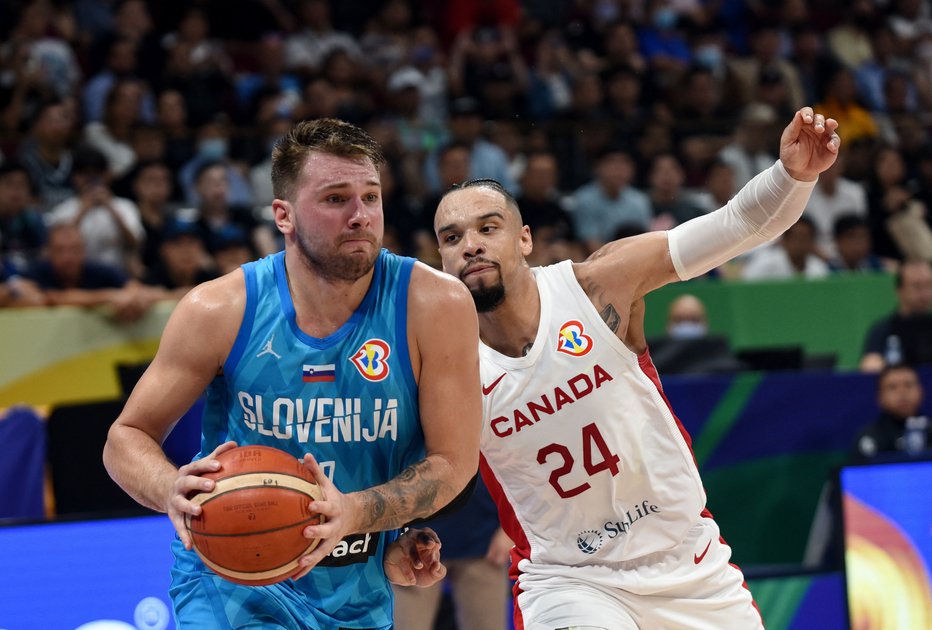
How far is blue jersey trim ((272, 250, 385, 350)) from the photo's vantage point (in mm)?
3736

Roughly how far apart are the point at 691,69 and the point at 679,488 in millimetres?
10136

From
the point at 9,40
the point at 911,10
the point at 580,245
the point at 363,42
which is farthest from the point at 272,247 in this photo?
the point at 911,10

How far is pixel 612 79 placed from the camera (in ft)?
44.1

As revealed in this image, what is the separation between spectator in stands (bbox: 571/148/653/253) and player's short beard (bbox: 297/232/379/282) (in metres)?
7.85

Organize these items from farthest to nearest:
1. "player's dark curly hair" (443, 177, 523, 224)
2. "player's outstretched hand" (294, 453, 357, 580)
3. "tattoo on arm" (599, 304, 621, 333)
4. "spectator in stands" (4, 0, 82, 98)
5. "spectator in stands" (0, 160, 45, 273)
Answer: "spectator in stands" (4, 0, 82, 98), "spectator in stands" (0, 160, 45, 273), "player's dark curly hair" (443, 177, 523, 224), "tattoo on arm" (599, 304, 621, 333), "player's outstretched hand" (294, 453, 357, 580)

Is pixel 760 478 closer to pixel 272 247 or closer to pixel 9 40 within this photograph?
pixel 272 247

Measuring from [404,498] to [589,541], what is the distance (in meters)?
1.22

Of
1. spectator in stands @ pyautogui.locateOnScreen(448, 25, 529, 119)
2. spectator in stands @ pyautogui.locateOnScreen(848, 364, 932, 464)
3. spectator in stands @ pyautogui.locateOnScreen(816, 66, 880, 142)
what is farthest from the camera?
spectator in stands @ pyautogui.locateOnScreen(816, 66, 880, 142)

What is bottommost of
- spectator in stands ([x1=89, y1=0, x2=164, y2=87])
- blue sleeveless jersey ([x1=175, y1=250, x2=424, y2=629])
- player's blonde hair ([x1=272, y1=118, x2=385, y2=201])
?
blue sleeveless jersey ([x1=175, y1=250, x2=424, y2=629])

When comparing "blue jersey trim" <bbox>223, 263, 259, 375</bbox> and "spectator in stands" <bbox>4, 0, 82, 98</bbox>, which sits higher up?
"spectator in stands" <bbox>4, 0, 82, 98</bbox>

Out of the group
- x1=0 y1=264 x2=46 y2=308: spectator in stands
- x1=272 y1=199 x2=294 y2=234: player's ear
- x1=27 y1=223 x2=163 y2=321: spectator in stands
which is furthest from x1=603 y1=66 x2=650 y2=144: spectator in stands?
x1=272 y1=199 x2=294 y2=234: player's ear

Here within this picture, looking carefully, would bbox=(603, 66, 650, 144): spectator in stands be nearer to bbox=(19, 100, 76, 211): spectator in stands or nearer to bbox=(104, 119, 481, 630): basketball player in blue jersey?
bbox=(19, 100, 76, 211): spectator in stands

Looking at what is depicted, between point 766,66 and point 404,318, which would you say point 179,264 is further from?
point 766,66

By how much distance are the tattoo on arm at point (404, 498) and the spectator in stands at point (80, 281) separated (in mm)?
5458
